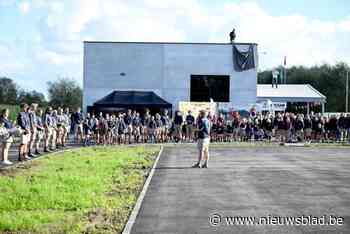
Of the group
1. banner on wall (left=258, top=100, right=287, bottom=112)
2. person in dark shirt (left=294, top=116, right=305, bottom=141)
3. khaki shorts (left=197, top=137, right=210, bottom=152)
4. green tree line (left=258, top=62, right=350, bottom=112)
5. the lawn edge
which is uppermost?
green tree line (left=258, top=62, right=350, bottom=112)

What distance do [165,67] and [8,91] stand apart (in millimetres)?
35713

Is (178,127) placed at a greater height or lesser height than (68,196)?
greater

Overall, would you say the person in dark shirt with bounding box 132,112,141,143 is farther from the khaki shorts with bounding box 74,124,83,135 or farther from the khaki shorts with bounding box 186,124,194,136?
the khaki shorts with bounding box 74,124,83,135

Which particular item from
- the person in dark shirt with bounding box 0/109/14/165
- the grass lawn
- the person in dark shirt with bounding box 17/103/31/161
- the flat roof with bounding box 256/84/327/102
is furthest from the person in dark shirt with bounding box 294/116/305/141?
the flat roof with bounding box 256/84/327/102

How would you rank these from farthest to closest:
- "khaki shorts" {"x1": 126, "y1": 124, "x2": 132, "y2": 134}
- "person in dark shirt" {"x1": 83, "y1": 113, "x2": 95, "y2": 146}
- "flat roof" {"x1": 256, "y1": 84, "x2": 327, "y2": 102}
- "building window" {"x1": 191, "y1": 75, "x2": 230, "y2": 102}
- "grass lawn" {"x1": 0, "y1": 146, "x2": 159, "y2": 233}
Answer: "flat roof" {"x1": 256, "y1": 84, "x2": 327, "y2": 102}, "building window" {"x1": 191, "y1": 75, "x2": 230, "y2": 102}, "khaki shorts" {"x1": 126, "y1": 124, "x2": 132, "y2": 134}, "person in dark shirt" {"x1": 83, "y1": 113, "x2": 95, "y2": 146}, "grass lawn" {"x1": 0, "y1": 146, "x2": 159, "y2": 233}

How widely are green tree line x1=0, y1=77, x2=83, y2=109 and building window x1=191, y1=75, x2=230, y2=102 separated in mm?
28668

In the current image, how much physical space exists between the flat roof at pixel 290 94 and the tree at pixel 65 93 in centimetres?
2426

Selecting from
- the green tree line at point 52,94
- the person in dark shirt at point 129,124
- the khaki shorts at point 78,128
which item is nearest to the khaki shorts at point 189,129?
the person in dark shirt at point 129,124

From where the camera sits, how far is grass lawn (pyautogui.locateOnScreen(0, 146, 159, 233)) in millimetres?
8859

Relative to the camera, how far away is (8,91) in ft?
244

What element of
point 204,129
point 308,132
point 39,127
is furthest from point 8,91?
point 204,129

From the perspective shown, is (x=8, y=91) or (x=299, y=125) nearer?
(x=299, y=125)

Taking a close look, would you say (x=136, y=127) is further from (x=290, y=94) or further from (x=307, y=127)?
(x=290, y=94)

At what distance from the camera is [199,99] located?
46.1 meters
